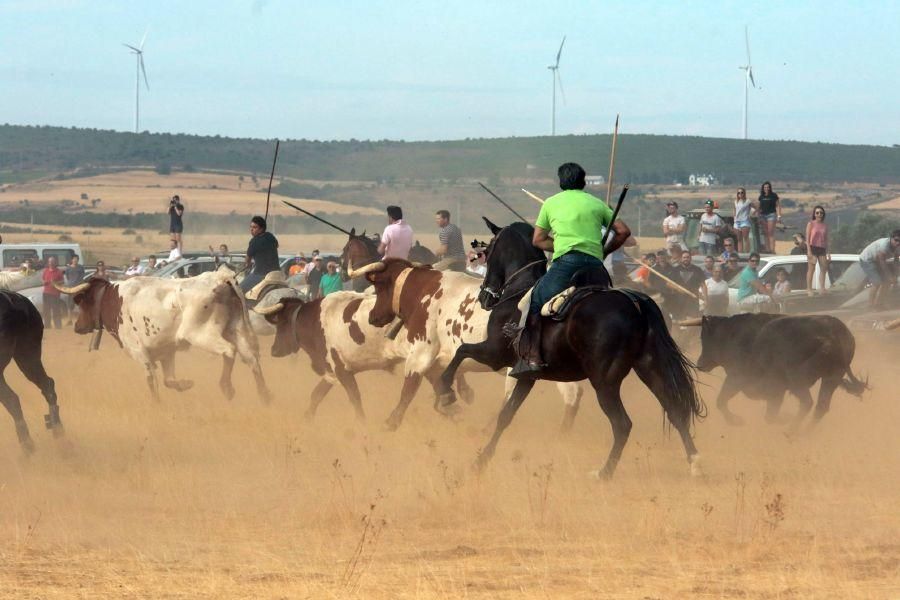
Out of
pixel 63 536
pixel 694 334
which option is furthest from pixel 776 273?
pixel 63 536

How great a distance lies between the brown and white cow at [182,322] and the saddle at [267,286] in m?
0.97

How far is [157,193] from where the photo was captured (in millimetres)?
102562

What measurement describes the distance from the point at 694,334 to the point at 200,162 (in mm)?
112746

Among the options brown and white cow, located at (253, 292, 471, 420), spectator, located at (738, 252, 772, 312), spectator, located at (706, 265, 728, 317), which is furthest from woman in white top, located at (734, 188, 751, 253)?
brown and white cow, located at (253, 292, 471, 420)

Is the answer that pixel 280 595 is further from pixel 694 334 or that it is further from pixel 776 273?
pixel 776 273

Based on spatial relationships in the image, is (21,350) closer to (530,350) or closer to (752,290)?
Answer: (530,350)

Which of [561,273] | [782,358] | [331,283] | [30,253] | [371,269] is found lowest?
[30,253]

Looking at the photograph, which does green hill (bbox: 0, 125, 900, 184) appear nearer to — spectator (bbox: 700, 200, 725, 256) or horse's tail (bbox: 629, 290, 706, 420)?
spectator (bbox: 700, 200, 725, 256)

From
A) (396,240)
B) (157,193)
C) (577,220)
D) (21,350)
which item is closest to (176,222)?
(396,240)

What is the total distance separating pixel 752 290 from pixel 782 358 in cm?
817

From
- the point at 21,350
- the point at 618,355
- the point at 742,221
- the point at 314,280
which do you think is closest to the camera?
the point at 618,355

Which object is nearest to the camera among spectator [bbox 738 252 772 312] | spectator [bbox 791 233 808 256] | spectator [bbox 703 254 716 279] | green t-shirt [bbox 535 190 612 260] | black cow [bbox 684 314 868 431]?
green t-shirt [bbox 535 190 612 260]

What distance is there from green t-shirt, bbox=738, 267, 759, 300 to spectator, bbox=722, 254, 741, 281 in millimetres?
931

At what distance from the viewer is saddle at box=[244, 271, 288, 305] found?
1788 cm
